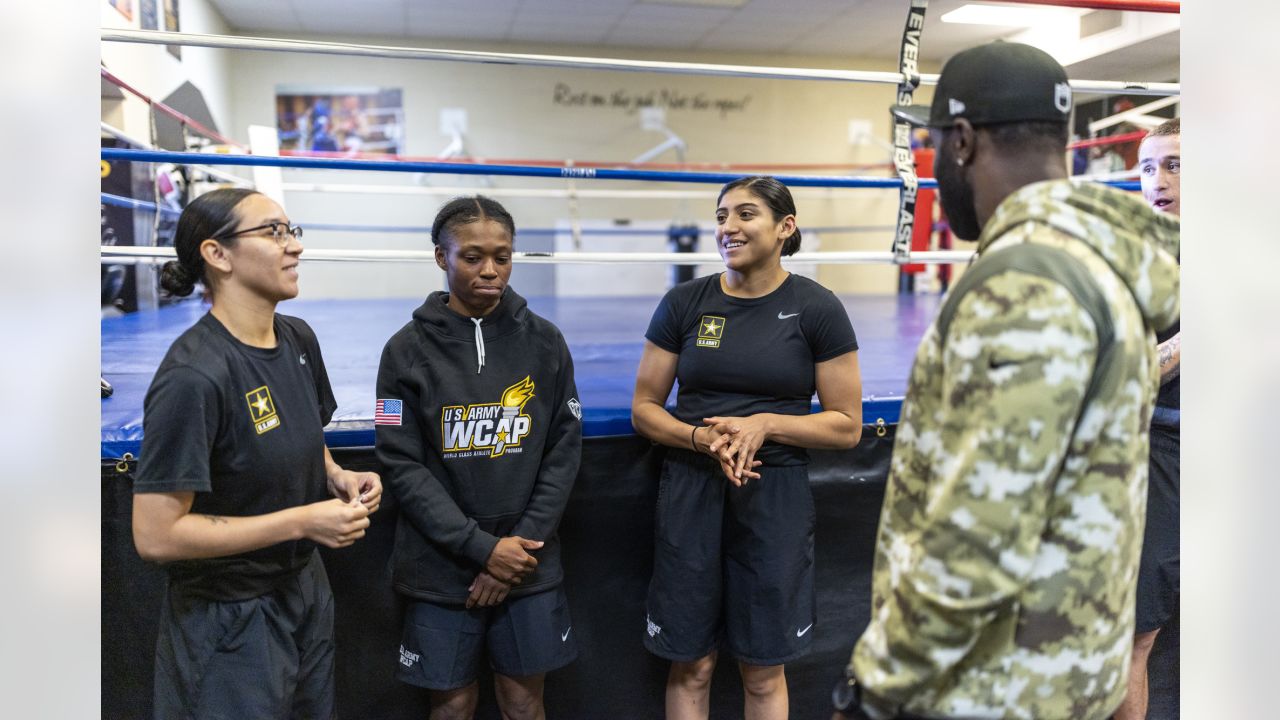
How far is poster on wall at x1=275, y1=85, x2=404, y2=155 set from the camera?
27.6 ft

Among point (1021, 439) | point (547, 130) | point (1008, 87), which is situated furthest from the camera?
point (547, 130)

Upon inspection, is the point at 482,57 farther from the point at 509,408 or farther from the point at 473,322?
the point at 509,408

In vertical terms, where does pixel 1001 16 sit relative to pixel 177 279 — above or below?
above

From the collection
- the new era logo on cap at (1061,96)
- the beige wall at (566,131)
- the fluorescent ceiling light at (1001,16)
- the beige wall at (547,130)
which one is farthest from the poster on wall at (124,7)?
the fluorescent ceiling light at (1001,16)

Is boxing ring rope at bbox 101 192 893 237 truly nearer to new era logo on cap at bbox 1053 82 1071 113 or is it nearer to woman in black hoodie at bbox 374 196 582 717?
woman in black hoodie at bbox 374 196 582 717

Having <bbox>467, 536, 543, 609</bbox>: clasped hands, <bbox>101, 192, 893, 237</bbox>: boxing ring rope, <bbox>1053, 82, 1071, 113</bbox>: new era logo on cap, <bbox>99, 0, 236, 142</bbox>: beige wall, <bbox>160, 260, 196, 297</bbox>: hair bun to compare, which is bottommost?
<bbox>467, 536, 543, 609</bbox>: clasped hands

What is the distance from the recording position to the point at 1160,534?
65.9 inches

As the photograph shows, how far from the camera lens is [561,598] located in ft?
5.77

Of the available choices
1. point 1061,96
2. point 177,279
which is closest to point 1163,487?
point 1061,96

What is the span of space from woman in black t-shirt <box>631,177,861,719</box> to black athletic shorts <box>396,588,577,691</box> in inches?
9.1

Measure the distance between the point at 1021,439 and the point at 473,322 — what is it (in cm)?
114

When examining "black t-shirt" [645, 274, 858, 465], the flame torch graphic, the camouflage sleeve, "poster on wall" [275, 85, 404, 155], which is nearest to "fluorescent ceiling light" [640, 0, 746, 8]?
"poster on wall" [275, 85, 404, 155]

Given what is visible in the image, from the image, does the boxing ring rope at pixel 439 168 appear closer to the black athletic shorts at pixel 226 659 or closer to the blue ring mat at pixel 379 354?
the blue ring mat at pixel 379 354
